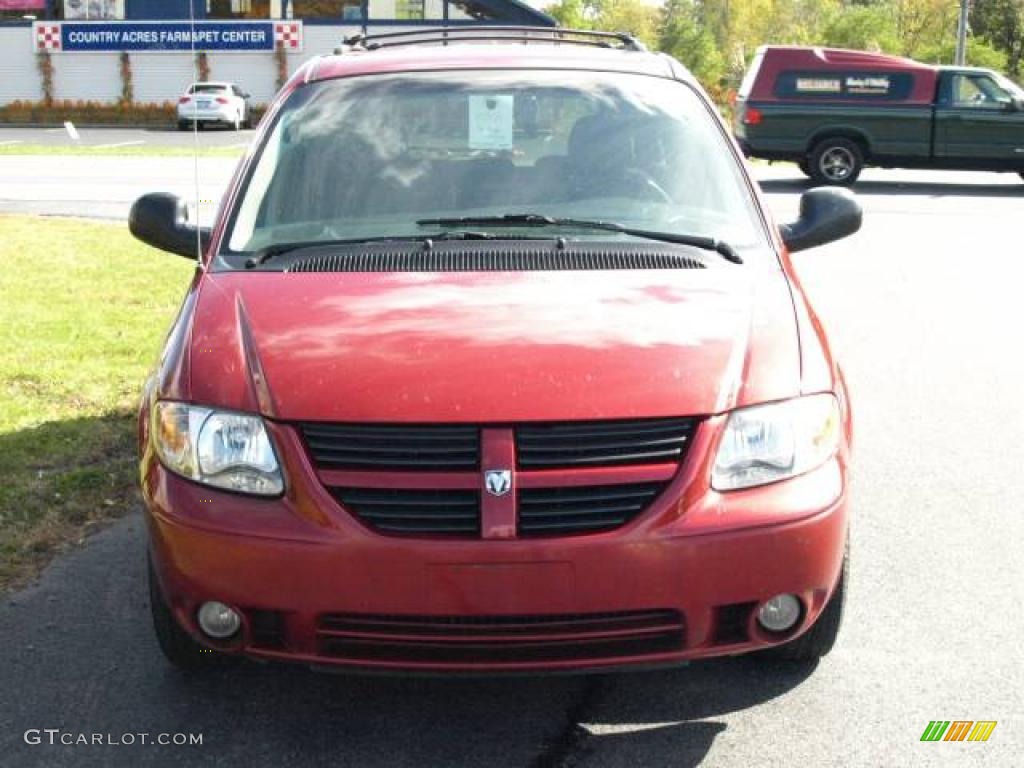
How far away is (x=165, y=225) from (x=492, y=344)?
5.86ft

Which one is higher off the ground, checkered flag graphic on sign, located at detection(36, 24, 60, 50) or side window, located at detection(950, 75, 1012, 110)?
side window, located at detection(950, 75, 1012, 110)

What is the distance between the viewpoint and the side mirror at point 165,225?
468cm

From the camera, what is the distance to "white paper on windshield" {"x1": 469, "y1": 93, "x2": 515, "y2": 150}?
4586mm

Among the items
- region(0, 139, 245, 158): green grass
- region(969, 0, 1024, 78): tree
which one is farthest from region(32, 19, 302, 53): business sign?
region(969, 0, 1024, 78): tree

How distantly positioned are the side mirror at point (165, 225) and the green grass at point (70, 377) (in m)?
1.16

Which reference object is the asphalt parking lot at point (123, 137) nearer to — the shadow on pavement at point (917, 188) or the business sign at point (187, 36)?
the business sign at point (187, 36)

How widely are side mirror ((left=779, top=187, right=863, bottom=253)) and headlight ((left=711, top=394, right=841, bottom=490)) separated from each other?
1529mm

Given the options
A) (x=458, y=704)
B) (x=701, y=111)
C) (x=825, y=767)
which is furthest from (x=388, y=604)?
(x=701, y=111)

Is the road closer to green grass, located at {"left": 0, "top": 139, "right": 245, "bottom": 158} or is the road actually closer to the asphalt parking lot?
green grass, located at {"left": 0, "top": 139, "right": 245, "bottom": 158}

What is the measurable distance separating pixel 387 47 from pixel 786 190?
1611 centimetres

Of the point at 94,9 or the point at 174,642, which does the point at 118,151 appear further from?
the point at 94,9

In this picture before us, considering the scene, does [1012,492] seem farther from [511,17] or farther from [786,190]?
[511,17]

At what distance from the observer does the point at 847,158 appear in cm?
2162

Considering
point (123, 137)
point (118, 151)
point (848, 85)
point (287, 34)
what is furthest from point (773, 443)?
point (287, 34)
